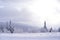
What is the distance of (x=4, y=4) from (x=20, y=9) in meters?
0.32

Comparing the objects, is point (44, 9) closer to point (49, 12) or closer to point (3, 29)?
point (49, 12)

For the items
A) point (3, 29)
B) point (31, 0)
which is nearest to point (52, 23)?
point (31, 0)

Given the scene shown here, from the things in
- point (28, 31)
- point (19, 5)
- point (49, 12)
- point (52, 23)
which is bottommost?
point (28, 31)

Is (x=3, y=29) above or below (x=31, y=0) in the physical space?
below

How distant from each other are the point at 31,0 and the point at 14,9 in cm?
37

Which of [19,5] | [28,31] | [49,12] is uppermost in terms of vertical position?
[19,5]

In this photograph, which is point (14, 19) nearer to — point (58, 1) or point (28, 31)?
point (28, 31)

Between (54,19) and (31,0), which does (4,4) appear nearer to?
(31,0)

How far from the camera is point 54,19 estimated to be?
2100mm

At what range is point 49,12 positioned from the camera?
2.12 metres

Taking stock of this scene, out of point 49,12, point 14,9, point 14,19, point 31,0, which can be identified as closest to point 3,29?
point 14,19

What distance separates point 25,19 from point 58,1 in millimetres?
731

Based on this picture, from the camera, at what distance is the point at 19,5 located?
6.81 feet

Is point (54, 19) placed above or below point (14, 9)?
below
